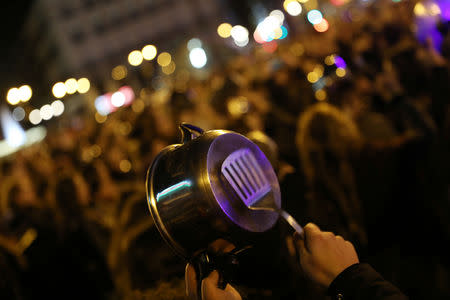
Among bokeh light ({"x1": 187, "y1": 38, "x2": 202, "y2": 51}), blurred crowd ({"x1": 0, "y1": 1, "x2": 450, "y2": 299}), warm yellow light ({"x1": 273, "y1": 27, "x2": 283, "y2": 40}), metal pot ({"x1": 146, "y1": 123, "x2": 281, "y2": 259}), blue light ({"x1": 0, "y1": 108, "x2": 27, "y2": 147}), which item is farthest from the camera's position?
bokeh light ({"x1": 187, "y1": 38, "x2": 202, "y2": 51})

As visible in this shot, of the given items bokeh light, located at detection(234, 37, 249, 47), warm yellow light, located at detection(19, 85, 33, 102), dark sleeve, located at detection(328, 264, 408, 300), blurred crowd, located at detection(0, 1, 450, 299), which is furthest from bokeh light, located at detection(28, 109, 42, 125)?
bokeh light, located at detection(234, 37, 249, 47)

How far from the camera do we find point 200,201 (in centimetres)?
139

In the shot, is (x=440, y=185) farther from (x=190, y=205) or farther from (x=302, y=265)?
(x=190, y=205)

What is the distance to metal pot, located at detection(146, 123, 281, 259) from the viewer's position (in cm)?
138

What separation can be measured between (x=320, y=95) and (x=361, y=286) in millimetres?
6490

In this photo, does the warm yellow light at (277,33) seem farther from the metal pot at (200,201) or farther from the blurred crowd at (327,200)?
the metal pot at (200,201)

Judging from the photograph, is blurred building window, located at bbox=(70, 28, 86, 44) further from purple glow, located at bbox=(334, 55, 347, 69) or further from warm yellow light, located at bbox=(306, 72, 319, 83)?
purple glow, located at bbox=(334, 55, 347, 69)

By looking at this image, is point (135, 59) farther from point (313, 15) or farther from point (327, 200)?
point (327, 200)

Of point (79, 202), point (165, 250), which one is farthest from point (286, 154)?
point (79, 202)

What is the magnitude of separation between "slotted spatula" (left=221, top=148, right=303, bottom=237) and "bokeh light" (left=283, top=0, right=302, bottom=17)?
3665 centimetres

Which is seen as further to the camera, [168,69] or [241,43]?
[241,43]

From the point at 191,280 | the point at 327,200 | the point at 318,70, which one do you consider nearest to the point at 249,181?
the point at 191,280

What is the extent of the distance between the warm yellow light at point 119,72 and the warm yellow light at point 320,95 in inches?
2508

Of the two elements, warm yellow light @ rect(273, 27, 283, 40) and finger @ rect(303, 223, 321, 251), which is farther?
warm yellow light @ rect(273, 27, 283, 40)
